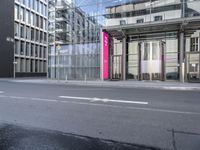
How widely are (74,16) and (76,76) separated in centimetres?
866

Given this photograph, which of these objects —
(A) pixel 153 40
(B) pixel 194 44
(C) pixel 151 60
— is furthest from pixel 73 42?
(B) pixel 194 44

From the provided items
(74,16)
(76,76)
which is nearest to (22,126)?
(76,76)

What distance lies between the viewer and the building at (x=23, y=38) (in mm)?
38000

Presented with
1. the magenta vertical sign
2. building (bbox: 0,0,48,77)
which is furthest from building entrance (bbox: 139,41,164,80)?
building (bbox: 0,0,48,77)

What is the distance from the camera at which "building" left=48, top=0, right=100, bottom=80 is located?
2711 cm

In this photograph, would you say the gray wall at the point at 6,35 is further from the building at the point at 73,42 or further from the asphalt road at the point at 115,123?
the asphalt road at the point at 115,123

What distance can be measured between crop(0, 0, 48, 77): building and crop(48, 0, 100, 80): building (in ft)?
38.0

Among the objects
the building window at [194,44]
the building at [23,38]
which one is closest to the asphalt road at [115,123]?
the building window at [194,44]

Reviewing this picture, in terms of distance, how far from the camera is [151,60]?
24.3m

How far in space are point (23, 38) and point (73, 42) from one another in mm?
20424

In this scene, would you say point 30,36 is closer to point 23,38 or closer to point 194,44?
point 23,38

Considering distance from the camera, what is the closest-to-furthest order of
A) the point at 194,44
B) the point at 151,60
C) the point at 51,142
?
the point at 51,142
the point at 194,44
the point at 151,60

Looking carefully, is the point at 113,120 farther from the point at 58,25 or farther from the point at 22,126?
the point at 58,25

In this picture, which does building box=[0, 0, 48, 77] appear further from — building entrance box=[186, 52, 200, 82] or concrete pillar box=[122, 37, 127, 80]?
building entrance box=[186, 52, 200, 82]
